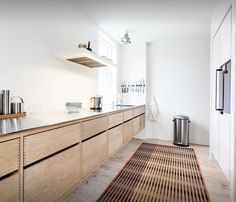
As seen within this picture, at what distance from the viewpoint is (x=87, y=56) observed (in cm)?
222

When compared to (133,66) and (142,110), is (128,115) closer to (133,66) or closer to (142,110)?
(142,110)

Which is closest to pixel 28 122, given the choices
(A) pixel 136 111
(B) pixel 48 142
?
(B) pixel 48 142

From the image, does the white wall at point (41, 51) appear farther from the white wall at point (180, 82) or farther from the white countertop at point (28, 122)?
the white wall at point (180, 82)

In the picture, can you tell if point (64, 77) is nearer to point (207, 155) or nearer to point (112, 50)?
point (112, 50)

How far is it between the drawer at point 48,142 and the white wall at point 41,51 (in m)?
0.73

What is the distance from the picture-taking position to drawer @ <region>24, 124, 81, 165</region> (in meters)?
1.09

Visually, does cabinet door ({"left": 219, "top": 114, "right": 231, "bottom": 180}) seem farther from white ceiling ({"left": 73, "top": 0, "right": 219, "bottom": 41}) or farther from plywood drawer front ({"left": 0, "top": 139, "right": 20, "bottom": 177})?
plywood drawer front ({"left": 0, "top": 139, "right": 20, "bottom": 177})

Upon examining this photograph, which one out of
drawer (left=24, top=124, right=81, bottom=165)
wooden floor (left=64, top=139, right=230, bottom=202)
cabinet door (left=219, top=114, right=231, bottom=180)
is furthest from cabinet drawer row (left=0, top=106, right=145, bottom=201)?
cabinet door (left=219, top=114, right=231, bottom=180)

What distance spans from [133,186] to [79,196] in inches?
25.3

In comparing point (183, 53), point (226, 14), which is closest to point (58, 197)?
point (226, 14)

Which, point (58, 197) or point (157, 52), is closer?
point (58, 197)

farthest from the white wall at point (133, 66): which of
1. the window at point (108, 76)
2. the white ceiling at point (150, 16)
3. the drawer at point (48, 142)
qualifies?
the drawer at point (48, 142)

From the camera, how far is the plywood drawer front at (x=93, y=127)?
170 centimetres

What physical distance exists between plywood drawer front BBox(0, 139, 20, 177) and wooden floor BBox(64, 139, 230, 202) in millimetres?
982
